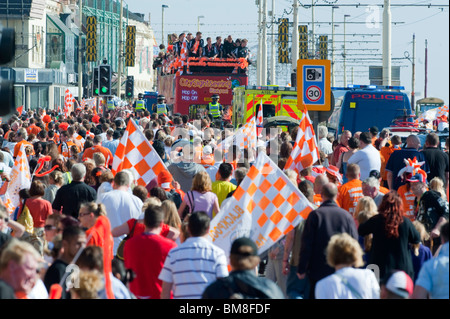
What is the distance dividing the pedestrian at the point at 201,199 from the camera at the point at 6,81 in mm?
2643

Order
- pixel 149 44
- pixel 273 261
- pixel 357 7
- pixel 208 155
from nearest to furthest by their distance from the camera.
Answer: pixel 273 261, pixel 208 155, pixel 357 7, pixel 149 44

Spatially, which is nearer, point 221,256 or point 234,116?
point 221,256

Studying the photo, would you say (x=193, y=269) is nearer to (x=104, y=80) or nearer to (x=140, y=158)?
(x=140, y=158)

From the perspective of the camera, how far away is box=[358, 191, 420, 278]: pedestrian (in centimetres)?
857

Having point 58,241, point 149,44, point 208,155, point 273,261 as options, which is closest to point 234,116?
point 208,155

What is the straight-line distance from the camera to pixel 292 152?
12906 millimetres

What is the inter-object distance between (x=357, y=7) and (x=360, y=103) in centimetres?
2559

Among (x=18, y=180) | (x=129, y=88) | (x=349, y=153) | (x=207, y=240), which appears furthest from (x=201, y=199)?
(x=129, y=88)

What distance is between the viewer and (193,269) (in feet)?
23.5

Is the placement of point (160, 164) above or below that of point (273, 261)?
above

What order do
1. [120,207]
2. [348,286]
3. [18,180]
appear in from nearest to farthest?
[348,286] → [120,207] → [18,180]

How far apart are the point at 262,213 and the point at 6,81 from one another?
96.5 inches

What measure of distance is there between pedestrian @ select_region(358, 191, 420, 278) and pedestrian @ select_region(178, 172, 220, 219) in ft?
7.28
